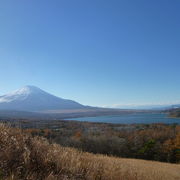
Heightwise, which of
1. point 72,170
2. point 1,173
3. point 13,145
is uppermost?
A: point 13,145

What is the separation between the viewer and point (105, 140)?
33438mm

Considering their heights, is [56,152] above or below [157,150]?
above

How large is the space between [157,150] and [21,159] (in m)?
32.6

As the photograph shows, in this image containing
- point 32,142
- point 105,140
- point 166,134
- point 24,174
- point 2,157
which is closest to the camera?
point 24,174

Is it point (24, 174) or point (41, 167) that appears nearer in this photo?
point (24, 174)

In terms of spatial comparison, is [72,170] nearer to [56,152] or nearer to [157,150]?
[56,152]

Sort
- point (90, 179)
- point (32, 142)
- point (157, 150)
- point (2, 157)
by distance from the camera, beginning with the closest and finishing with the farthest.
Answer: point (2, 157), point (90, 179), point (32, 142), point (157, 150)

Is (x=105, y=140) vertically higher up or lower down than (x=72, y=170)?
lower down

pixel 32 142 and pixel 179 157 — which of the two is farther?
pixel 179 157

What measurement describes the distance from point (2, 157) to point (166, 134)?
48.9m

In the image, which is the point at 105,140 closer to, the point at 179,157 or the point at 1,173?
the point at 179,157

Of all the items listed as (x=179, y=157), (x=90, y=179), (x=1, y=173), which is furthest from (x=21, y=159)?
(x=179, y=157)

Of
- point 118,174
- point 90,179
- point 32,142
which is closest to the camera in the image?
point 90,179

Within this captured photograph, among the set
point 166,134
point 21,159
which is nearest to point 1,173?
point 21,159
